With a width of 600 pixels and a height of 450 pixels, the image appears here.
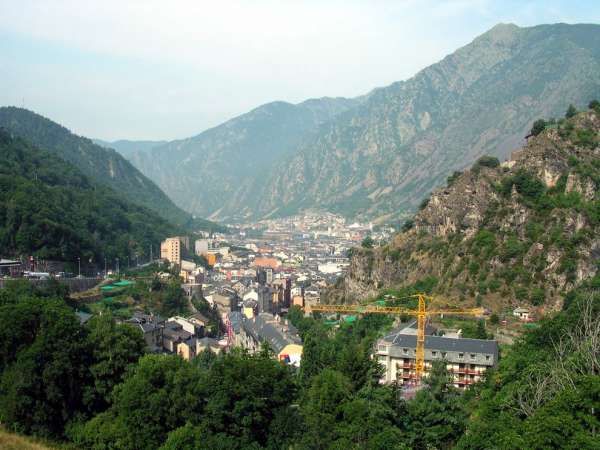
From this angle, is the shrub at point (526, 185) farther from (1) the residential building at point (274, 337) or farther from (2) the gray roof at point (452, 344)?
(1) the residential building at point (274, 337)

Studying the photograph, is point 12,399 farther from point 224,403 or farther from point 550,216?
point 550,216

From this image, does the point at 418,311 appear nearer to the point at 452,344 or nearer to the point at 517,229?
the point at 452,344

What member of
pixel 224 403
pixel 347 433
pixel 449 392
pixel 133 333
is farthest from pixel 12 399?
pixel 449 392

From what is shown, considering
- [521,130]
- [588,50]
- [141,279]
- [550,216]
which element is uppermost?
[588,50]

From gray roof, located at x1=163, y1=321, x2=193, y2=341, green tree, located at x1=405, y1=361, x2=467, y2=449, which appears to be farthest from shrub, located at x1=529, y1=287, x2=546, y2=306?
gray roof, located at x1=163, y1=321, x2=193, y2=341

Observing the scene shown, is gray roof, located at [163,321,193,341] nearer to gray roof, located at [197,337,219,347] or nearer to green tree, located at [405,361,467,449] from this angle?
gray roof, located at [197,337,219,347]

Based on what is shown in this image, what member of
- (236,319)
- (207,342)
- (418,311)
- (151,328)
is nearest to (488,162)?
(418,311)
